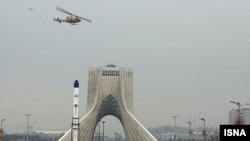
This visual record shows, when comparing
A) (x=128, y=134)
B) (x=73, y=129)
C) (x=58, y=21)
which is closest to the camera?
(x=58, y=21)

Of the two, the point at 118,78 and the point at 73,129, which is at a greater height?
the point at 118,78

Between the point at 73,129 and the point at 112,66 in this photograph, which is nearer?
the point at 73,129

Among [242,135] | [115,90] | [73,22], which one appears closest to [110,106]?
[115,90]

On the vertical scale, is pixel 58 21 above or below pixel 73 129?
above

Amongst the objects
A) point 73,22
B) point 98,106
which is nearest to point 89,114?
point 98,106

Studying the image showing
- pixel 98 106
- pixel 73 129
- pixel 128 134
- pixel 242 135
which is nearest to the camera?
pixel 242 135

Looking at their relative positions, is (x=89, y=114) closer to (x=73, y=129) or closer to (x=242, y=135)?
(x=73, y=129)

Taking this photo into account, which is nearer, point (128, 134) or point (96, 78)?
point (128, 134)

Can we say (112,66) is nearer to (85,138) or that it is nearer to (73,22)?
(85,138)

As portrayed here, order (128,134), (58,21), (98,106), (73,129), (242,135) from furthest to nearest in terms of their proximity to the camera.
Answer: (98,106) → (128,134) → (73,129) → (58,21) → (242,135)
